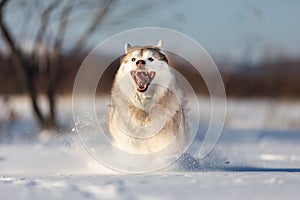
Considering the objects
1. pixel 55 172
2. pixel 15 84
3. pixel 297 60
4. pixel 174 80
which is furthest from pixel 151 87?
pixel 297 60

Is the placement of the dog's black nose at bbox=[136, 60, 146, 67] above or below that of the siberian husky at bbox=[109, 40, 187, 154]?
above

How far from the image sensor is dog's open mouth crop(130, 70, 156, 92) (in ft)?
15.5

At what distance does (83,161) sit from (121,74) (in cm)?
108

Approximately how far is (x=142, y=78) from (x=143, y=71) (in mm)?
61

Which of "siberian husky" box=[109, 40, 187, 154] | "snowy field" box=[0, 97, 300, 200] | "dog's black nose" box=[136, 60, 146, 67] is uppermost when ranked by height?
"dog's black nose" box=[136, 60, 146, 67]

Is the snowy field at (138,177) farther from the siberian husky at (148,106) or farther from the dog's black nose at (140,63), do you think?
the dog's black nose at (140,63)

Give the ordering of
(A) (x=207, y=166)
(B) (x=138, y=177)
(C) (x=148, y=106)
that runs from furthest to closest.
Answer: (A) (x=207, y=166) < (C) (x=148, y=106) < (B) (x=138, y=177)

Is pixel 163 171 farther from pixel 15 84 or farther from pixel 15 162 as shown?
pixel 15 84

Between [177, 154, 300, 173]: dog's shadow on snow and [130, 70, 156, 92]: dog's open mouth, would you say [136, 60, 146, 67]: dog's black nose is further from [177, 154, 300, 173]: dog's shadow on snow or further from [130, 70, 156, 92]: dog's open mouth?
[177, 154, 300, 173]: dog's shadow on snow

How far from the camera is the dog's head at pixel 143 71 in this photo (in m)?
4.70

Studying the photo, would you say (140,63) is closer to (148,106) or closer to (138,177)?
(148,106)

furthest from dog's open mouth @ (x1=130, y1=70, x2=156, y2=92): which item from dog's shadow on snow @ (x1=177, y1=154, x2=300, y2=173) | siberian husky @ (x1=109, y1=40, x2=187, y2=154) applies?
dog's shadow on snow @ (x1=177, y1=154, x2=300, y2=173)

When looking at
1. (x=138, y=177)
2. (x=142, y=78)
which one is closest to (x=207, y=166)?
(x=142, y=78)

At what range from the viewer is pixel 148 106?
492cm
